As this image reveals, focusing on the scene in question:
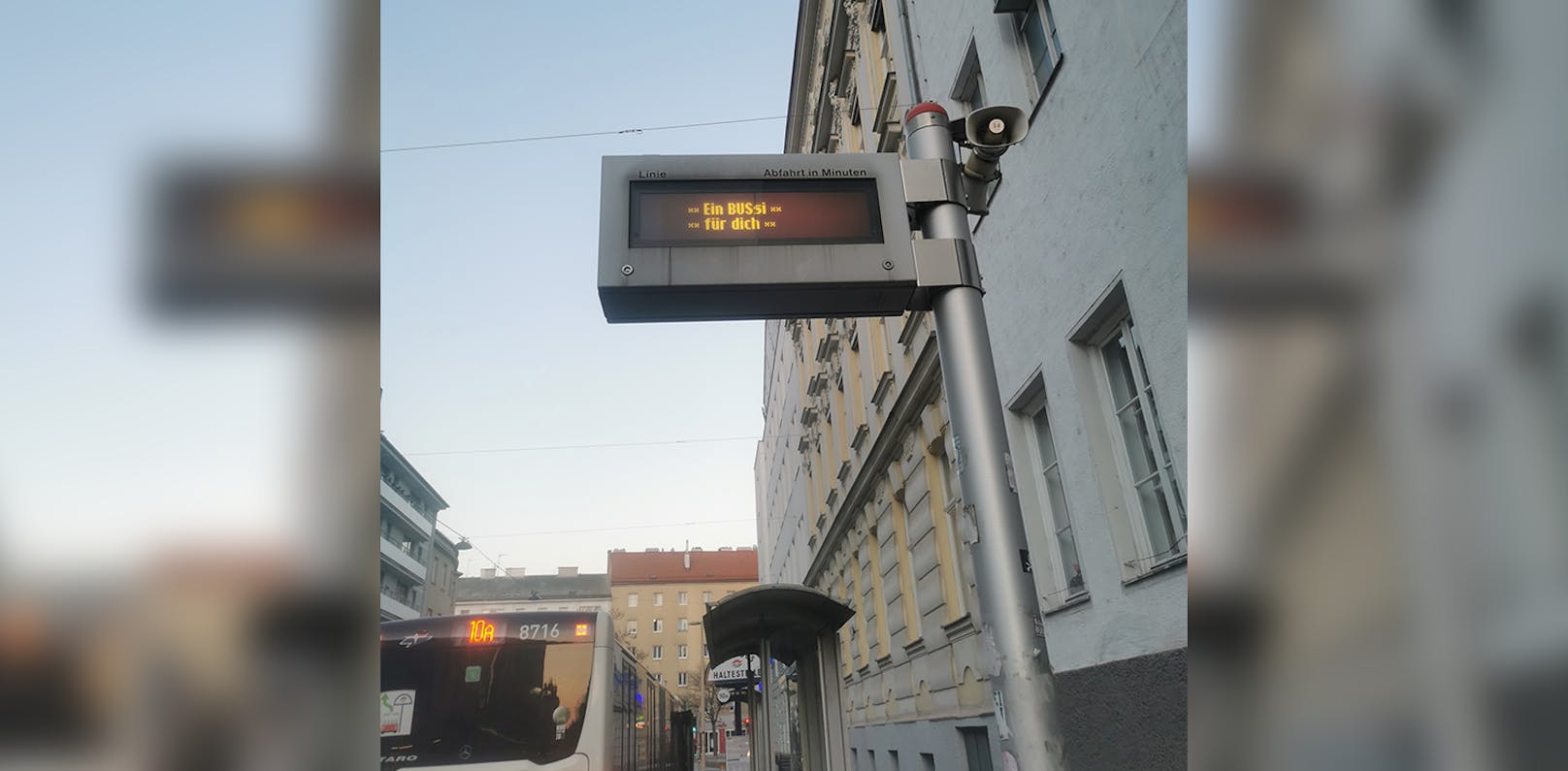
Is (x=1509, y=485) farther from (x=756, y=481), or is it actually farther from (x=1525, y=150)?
(x=756, y=481)

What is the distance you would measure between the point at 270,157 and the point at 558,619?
8.00 meters

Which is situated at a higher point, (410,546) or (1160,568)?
(410,546)

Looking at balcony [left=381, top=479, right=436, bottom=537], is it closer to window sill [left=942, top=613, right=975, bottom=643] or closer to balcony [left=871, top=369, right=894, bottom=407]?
balcony [left=871, top=369, right=894, bottom=407]

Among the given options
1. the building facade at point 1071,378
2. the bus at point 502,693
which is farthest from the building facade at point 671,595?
the bus at point 502,693

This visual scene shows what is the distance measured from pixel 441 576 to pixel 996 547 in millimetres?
63982

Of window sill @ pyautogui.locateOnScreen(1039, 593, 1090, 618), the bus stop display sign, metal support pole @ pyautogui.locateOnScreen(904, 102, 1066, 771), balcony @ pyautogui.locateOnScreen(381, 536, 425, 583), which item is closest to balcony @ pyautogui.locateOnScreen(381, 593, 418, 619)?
balcony @ pyautogui.locateOnScreen(381, 536, 425, 583)

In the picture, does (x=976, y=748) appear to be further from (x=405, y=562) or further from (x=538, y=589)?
(x=538, y=589)

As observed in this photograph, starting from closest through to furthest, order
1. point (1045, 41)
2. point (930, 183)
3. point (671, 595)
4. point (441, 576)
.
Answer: point (930, 183) → point (1045, 41) → point (441, 576) → point (671, 595)

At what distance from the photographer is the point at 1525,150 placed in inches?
20.4

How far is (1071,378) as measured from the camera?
255 inches

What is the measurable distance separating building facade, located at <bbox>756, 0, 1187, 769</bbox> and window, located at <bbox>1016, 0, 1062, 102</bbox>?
23mm

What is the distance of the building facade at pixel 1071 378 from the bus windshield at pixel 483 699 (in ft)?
12.7

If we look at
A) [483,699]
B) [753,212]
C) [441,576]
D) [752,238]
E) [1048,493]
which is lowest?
[483,699]

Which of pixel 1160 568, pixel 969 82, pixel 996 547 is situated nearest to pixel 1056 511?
pixel 1160 568
